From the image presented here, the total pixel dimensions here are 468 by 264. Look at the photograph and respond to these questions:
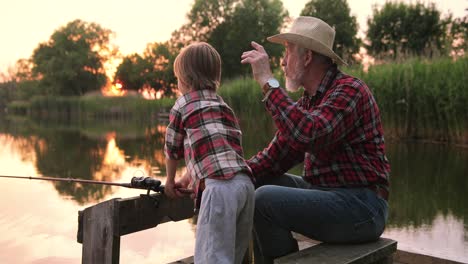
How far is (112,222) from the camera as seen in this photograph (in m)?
1.93

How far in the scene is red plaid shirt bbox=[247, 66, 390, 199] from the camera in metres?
1.72

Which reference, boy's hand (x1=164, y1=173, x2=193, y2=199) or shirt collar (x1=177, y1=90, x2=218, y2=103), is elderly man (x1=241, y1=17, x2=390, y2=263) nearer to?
shirt collar (x1=177, y1=90, x2=218, y2=103)

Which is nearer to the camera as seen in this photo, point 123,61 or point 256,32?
point 256,32

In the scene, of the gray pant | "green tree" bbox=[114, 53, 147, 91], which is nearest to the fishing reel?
the gray pant

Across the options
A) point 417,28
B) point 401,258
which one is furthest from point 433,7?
point 401,258

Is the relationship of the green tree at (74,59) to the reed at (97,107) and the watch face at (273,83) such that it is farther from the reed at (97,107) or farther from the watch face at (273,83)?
the watch face at (273,83)

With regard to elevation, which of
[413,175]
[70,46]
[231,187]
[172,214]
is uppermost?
[70,46]

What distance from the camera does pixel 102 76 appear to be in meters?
52.5

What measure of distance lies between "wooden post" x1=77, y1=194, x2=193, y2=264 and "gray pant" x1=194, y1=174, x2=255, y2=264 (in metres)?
0.35

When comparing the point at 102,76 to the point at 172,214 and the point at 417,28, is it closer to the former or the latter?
the point at 417,28

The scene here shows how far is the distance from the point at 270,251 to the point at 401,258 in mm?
1129

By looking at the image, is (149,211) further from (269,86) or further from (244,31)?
(244,31)

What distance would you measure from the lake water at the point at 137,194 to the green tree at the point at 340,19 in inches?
1306

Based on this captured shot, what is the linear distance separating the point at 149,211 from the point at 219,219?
473mm
